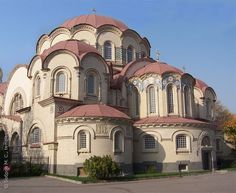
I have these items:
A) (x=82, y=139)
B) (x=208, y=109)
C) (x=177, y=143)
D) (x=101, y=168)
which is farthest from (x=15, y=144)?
(x=208, y=109)

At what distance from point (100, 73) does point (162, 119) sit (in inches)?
296

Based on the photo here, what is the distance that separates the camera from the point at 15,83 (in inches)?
1474

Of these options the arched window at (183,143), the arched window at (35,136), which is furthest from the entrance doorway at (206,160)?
the arched window at (35,136)

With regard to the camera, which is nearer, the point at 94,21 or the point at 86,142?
the point at 86,142

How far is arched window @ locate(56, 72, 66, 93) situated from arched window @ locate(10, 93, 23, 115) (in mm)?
6898

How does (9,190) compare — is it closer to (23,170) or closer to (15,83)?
(23,170)

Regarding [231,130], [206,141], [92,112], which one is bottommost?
[206,141]

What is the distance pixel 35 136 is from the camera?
101 feet

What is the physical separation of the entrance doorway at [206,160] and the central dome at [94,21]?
18.1m

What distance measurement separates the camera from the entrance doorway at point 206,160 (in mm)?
33000

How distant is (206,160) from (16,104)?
21.0 m

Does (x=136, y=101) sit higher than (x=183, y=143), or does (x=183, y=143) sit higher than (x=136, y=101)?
(x=136, y=101)

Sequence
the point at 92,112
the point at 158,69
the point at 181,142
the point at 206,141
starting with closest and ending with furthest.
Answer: the point at 92,112 → the point at 181,142 → the point at 206,141 → the point at 158,69

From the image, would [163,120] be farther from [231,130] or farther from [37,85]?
[231,130]
